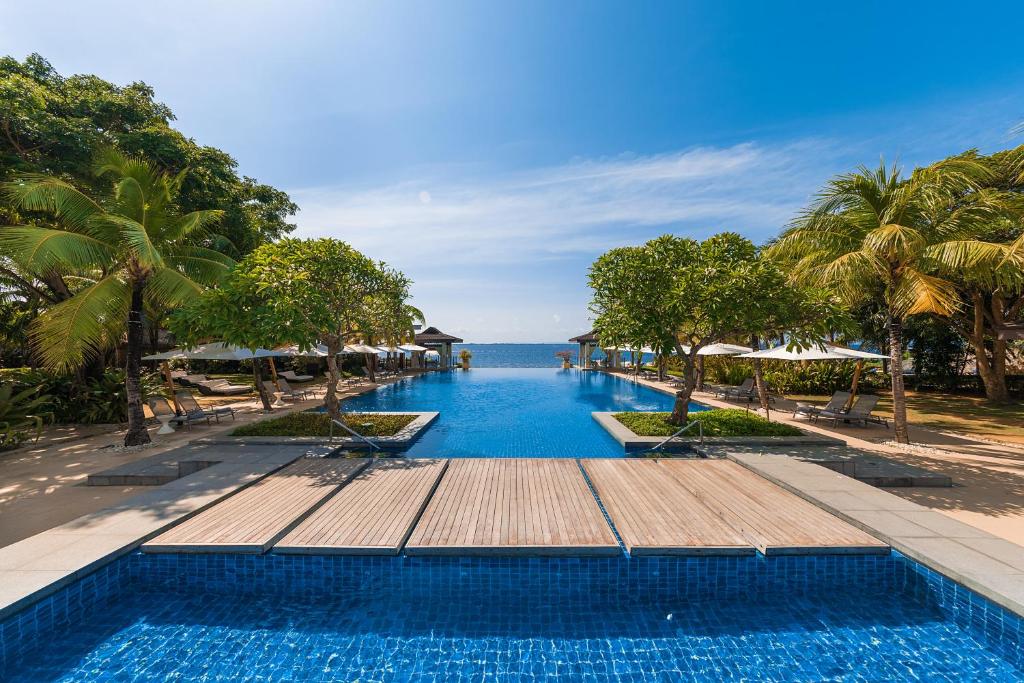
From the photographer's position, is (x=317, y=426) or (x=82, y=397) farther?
(x=82, y=397)

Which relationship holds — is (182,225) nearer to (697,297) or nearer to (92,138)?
(92,138)

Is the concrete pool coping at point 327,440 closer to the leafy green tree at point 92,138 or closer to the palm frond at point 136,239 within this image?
the palm frond at point 136,239

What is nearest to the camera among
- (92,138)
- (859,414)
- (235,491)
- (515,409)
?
(235,491)

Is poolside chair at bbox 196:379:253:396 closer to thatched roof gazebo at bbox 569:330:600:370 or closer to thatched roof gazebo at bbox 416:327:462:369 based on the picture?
thatched roof gazebo at bbox 416:327:462:369

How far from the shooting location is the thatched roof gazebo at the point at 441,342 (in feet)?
116

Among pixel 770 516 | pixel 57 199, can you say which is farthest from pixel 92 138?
pixel 770 516

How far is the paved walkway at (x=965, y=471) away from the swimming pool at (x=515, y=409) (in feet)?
15.8

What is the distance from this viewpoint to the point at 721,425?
33.0ft

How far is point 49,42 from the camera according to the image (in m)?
10.5

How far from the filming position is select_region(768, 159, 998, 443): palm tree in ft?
27.4

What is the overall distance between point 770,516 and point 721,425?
204 inches

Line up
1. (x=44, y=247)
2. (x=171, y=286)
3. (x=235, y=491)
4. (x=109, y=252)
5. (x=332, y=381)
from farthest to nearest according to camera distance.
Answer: (x=332, y=381) → (x=171, y=286) → (x=109, y=252) → (x=44, y=247) → (x=235, y=491)

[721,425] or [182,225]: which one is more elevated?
[182,225]

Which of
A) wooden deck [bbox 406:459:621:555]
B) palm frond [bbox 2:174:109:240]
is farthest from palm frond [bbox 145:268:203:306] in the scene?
wooden deck [bbox 406:459:621:555]
